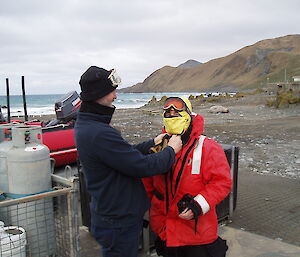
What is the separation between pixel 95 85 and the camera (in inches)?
84.4

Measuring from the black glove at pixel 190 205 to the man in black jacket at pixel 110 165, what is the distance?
10.5 inches

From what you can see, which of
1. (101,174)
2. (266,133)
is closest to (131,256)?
(101,174)

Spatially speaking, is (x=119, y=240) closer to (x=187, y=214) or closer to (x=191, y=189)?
(x=187, y=214)

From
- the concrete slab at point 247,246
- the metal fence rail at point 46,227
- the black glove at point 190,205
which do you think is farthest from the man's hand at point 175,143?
Answer: the concrete slab at point 247,246

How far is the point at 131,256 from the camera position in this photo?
7.48 ft

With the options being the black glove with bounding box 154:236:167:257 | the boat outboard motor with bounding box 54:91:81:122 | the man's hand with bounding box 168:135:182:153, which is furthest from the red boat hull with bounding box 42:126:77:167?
the man's hand with bounding box 168:135:182:153

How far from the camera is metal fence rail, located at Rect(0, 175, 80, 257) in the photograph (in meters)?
2.73

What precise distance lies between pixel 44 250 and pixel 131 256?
3.97 feet

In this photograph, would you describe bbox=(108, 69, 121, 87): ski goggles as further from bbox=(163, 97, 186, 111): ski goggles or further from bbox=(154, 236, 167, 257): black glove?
bbox=(154, 236, 167, 257): black glove

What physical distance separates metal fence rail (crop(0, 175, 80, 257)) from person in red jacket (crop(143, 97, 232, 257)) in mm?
774

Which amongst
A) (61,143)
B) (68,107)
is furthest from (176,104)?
(68,107)

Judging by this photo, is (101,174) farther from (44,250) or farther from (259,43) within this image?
(259,43)

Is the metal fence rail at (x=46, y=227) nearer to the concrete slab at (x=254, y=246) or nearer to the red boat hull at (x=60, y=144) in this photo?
the concrete slab at (x=254, y=246)

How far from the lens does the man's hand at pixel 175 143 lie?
2252 mm
